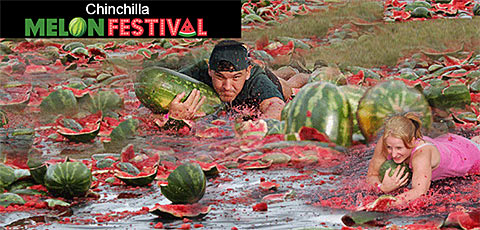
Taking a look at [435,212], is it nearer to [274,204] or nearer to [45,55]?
[274,204]

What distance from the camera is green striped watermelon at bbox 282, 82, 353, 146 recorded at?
5152mm

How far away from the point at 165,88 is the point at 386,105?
70.3 inches

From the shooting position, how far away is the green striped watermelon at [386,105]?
5.02 m

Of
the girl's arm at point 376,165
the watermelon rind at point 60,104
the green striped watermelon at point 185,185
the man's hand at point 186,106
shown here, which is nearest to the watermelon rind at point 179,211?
the green striped watermelon at point 185,185

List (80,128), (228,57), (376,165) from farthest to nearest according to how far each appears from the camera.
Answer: (80,128), (228,57), (376,165)

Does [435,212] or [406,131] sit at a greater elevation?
[406,131]

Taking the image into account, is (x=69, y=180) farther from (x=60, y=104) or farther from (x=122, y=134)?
(x=60, y=104)

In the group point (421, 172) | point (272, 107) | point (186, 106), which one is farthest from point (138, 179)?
point (421, 172)

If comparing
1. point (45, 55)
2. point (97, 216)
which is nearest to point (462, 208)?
A: point (97, 216)

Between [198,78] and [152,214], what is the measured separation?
2.01 meters

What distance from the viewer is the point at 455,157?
5.17 meters

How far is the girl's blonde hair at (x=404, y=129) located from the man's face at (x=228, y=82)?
151cm

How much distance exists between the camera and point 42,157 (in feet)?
19.3

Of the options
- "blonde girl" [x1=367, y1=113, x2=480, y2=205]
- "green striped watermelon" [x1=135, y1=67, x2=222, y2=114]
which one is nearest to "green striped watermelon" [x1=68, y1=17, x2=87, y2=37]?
"green striped watermelon" [x1=135, y1=67, x2=222, y2=114]
